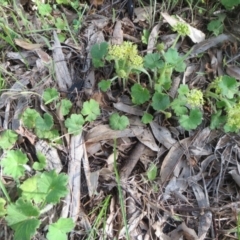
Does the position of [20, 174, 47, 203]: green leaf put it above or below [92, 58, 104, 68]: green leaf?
below

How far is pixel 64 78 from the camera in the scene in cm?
187

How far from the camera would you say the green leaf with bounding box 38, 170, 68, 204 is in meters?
1.54

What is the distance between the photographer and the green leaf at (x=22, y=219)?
59.0 inches

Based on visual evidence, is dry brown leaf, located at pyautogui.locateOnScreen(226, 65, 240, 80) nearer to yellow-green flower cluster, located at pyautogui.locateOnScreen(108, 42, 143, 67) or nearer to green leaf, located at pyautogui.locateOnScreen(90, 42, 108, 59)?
yellow-green flower cluster, located at pyautogui.locateOnScreen(108, 42, 143, 67)

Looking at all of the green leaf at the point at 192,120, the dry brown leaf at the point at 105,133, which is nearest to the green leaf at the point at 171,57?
the green leaf at the point at 192,120

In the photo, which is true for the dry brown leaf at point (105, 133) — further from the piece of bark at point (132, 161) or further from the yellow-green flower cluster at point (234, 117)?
the yellow-green flower cluster at point (234, 117)

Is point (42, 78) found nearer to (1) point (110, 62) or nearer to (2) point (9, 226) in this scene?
(1) point (110, 62)

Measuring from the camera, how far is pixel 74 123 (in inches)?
67.8

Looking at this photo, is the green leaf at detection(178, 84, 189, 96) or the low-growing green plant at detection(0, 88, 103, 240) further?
the green leaf at detection(178, 84, 189, 96)

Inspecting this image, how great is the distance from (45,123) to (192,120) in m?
0.59

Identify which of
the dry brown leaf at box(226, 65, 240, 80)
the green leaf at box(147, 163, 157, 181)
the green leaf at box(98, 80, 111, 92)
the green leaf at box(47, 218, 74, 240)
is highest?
the green leaf at box(98, 80, 111, 92)

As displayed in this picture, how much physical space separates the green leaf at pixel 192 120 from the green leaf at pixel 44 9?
809 millimetres

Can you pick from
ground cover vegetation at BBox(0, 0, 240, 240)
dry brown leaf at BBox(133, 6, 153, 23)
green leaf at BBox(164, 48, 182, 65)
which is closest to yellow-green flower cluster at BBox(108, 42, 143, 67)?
ground cover vegetation at BBox(0, 0, 240, 240)

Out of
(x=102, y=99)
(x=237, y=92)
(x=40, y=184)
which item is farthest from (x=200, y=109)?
(x=40, y=184)
